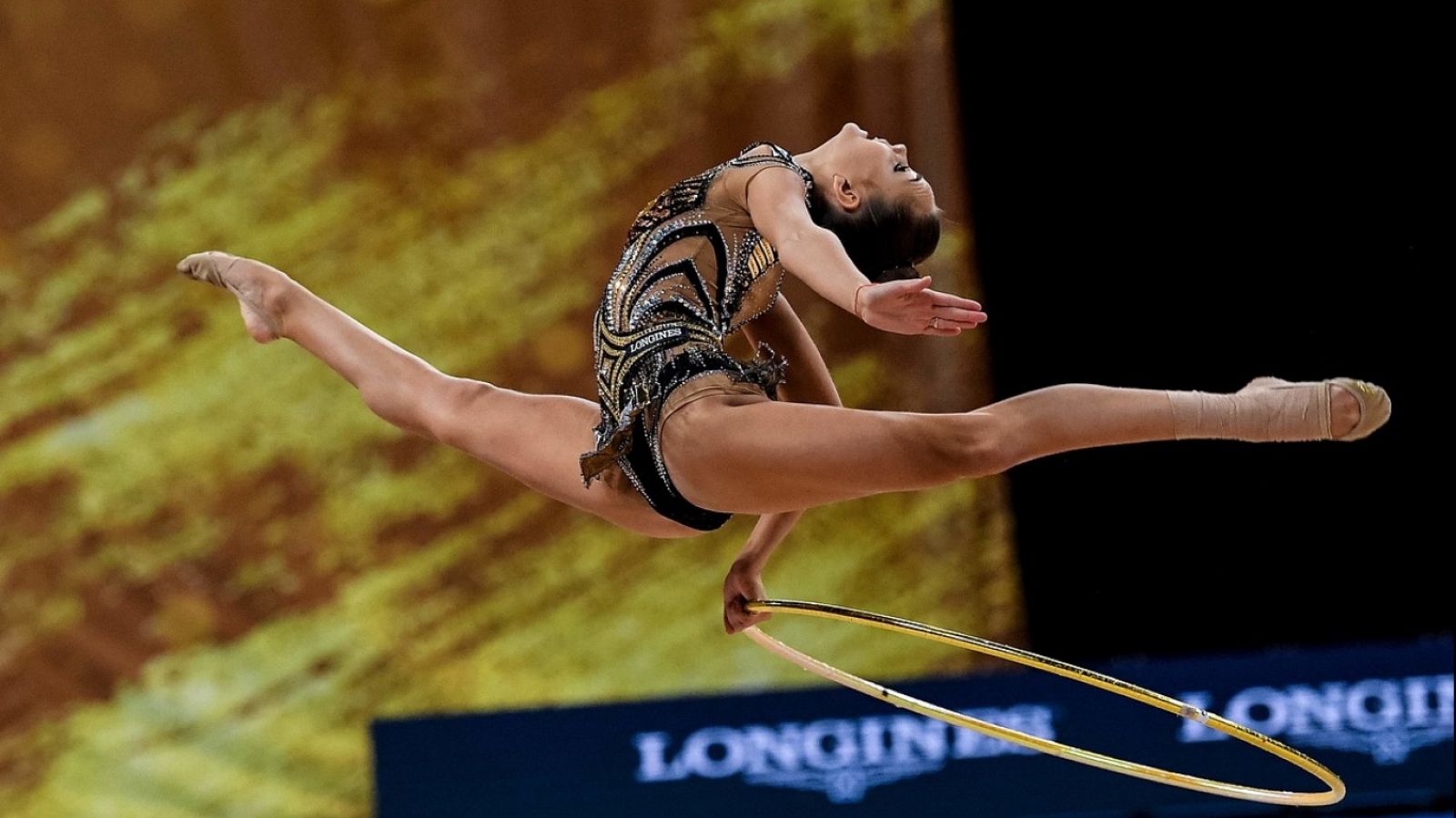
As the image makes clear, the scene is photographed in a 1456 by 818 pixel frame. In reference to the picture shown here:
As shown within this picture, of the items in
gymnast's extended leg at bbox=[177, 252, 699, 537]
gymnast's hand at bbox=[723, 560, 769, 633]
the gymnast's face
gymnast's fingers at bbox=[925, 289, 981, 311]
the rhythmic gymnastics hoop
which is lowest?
the rhythmic gymnastics hoop

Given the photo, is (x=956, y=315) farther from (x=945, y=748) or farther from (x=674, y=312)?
(x=945, y=748)

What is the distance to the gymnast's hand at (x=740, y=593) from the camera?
11.2ft

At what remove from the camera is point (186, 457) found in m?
5.54

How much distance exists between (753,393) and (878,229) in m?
0.40

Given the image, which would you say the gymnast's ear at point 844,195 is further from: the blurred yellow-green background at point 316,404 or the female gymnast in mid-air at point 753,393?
the blurred yellow-green background at point 316,404

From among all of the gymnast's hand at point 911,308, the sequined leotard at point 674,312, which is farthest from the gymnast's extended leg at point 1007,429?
the sequined leotard at point 674,312

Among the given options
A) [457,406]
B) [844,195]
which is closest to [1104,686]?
[844,195]

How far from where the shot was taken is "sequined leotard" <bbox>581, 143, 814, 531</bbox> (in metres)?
2.87

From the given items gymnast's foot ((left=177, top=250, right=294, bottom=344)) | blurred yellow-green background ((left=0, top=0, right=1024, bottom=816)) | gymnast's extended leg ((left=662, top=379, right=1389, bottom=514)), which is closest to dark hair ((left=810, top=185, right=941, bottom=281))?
gymnast's extended leg ((left=662, top=379, right=1389, bottom=514))

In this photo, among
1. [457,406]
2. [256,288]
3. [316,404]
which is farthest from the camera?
[316,404]

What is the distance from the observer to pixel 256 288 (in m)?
3.36

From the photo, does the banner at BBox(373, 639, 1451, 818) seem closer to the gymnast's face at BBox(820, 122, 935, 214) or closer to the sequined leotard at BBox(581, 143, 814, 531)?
the sequined leotard at BBox(581, 143, 814, 531)

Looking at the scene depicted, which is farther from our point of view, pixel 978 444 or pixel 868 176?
pixel 868 176

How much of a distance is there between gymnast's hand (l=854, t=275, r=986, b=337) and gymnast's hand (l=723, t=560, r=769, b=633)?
1002 mm
